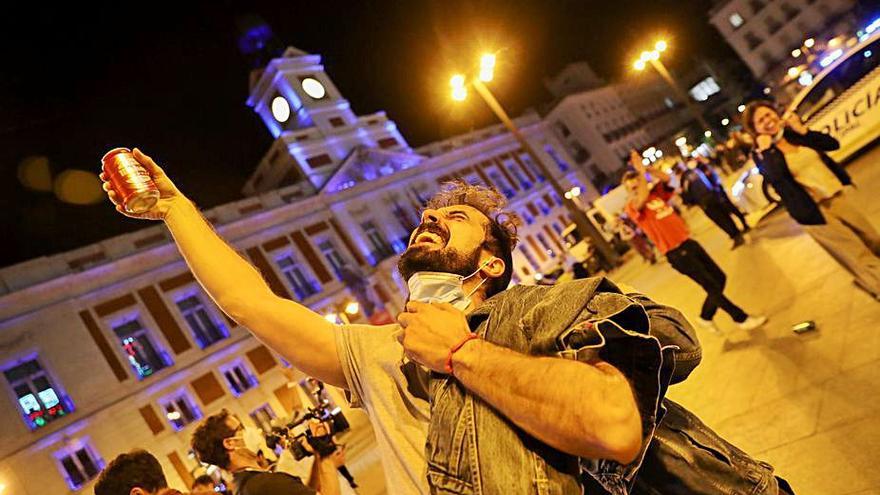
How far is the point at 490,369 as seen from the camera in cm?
119

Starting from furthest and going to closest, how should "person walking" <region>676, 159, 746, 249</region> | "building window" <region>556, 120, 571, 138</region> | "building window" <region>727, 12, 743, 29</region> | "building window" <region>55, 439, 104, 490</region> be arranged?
"building window" <region>556, 120, 571, 138</region> < "building window" <region>727, 12, 743, 29</region> < "building window" <region>55, 439, 104, 490</region> < "person walking" <region>676, 159, 746, 249</region>

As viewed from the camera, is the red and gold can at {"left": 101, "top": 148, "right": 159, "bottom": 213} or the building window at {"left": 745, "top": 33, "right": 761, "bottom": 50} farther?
the building window at {"left": 745, "top": 33, "right": 761, "bottom": 50}

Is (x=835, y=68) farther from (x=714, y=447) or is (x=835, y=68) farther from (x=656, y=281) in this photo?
(x=714, y=447)

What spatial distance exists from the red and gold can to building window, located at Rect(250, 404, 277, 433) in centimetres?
2346

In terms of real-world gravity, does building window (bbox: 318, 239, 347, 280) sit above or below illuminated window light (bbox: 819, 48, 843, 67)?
above

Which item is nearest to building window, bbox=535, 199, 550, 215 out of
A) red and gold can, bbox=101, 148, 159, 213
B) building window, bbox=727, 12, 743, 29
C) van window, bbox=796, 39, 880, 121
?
building window, bbox=727, 12, 743, 29

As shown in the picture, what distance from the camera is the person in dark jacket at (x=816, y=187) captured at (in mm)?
4328

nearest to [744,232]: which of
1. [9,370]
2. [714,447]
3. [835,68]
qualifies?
[835,68]

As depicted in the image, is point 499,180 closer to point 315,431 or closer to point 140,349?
point 140,349

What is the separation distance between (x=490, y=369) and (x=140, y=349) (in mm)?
25345

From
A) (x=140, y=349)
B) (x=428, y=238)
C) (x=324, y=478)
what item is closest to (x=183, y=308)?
(x=140, y=349)

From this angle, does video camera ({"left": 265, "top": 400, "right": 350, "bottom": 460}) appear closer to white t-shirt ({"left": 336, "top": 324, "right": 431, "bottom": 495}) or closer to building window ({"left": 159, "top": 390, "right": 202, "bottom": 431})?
white t-shirt ({"left": 336, "top": 324, "right": 431, "bottom": 495})

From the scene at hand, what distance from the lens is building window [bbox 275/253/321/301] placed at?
95.0 feet

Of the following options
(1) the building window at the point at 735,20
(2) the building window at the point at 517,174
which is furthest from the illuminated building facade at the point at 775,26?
(2) the building window at the point at 517,174
